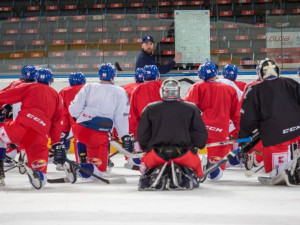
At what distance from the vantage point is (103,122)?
774 cm

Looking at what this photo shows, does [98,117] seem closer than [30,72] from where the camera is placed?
No

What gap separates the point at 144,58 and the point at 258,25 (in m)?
2.37

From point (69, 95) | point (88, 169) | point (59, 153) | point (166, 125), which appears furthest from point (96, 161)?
point (69, 95)

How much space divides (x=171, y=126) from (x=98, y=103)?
1.45 metres

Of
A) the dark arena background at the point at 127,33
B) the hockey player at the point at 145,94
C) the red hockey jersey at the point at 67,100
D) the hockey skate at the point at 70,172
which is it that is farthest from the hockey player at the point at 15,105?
the dark arena background at the point at 127,33

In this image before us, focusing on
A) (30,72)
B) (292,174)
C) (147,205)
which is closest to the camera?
(147,205)

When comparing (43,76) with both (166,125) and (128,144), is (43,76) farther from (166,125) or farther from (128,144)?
(166,125)

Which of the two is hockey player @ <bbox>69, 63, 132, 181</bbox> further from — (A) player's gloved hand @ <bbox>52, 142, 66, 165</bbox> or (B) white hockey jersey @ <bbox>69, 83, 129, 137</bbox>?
(A) player's gloved hand @ <bbox>52, 142, 66, 165</bbox>

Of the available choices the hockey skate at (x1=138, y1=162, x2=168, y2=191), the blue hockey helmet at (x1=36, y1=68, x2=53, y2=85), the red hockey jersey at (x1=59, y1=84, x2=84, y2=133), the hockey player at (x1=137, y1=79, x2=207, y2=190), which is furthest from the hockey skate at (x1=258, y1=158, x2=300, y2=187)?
the red hockey jersey at (x1=59, y1=84, x2=84, y2=133)

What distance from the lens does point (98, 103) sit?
780 centimetres

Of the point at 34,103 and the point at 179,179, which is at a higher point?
the point at 34,103

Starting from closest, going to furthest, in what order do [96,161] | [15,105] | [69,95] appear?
[96,161] → [15,105] → [69,95]

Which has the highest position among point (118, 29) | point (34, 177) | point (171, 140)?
point (118, 29)

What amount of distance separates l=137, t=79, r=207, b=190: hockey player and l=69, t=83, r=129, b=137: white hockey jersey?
121 cm
